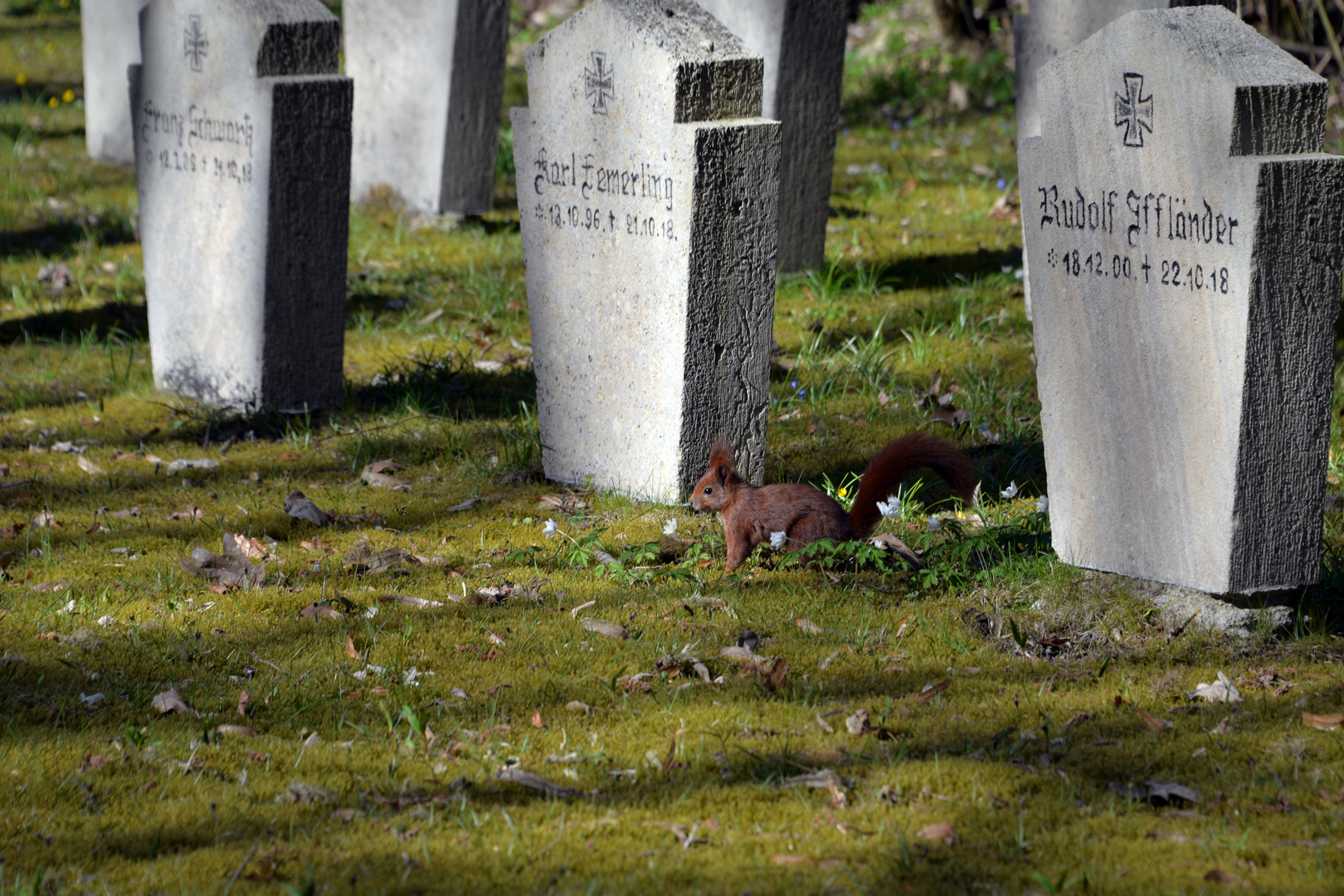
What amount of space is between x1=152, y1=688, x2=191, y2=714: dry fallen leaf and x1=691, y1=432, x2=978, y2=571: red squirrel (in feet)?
5.59

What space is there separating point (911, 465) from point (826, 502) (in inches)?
11.4

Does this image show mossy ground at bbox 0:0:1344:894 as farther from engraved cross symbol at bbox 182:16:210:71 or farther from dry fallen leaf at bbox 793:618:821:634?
engraved cross symbol at bbox 182:16:210:71

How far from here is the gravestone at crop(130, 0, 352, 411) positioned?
19.1 ft

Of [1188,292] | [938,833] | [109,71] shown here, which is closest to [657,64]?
[1188,292]

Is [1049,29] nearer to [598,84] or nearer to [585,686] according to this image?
[598,84]

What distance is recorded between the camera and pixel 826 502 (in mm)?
4270

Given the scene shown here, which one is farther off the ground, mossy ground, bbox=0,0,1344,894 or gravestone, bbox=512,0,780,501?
A: gravestone, bbox=512,0,780,501

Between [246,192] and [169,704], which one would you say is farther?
[246,192]

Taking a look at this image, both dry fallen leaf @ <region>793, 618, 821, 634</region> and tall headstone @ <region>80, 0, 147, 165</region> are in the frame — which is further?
tall headstone @ <region>80, 0, 147, 165</region>

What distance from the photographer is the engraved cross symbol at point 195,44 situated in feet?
19.7

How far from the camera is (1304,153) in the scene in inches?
134

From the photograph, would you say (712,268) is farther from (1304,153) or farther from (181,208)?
(181,208)

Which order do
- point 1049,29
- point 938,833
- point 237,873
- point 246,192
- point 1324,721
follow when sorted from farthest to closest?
point 1049,29 < point 246,192 < point 1324,721 < point 938,833 < point 237,873

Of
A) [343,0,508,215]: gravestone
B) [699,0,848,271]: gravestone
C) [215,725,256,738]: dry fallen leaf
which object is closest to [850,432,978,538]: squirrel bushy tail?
[215,725,256,738]: dry fallen leaf
